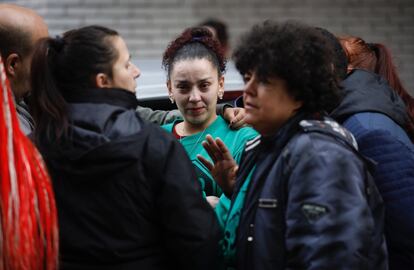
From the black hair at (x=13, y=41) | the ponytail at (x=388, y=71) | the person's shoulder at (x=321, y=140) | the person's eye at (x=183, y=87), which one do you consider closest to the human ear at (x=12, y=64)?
the black hair at (x=13, y=41)

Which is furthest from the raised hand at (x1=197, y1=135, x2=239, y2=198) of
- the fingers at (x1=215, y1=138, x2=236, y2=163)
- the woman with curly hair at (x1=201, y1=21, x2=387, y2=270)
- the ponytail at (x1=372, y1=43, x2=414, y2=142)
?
the ponytail at (x1=372, y1=43, x2=414, y2=142)

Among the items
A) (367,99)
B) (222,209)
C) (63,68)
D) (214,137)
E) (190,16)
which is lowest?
(190,16)

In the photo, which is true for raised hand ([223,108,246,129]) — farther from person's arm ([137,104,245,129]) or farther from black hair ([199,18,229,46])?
black hair ([199,18,229,46])

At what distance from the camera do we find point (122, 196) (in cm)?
263

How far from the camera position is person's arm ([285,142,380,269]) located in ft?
8.15

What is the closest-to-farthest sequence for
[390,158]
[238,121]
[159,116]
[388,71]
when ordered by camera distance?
[390,158], [238,121], [388,71], [159,116]

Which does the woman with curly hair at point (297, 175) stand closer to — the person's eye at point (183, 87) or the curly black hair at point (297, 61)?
the curly black hair at point (297, 61)

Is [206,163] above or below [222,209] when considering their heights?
above

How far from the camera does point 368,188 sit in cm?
264

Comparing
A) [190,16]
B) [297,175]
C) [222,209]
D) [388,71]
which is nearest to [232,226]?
[222,209]

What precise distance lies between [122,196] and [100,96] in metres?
0.38

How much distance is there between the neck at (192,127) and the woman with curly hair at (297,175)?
0.66 m

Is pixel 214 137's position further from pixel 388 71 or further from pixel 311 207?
pixel 311 207

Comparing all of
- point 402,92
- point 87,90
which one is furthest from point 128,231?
point 402,92
